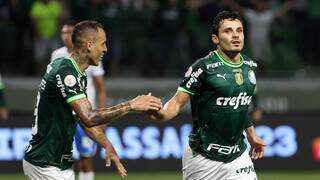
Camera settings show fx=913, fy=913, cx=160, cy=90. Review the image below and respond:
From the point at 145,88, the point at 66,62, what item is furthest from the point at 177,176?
the point at 66,62

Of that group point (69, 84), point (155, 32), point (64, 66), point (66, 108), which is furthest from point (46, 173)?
point (155, 32)

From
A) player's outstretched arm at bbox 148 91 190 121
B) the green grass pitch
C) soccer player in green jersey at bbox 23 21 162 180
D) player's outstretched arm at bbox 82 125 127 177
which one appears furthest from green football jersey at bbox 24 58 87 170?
the green grass pitch

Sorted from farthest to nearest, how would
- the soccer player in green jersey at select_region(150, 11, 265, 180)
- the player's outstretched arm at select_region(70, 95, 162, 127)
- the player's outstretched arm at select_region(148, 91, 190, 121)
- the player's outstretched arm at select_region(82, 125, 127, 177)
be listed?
the soccer player in green jersey at select_region(150, 11, 265, 180), the player's outstretched arm at select_region(148, 91, 190, 121), the player's outstretched arm at select_region(82, 125, 127, 177), the player's outstretched arm at select_region(70, 95, 162, 127)

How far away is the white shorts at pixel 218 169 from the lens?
9.17 m

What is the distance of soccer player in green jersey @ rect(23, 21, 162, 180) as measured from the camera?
831cm

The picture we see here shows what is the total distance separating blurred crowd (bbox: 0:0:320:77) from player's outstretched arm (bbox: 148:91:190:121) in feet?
35.0

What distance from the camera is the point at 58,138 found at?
850 centimetres

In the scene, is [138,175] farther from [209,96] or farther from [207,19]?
[209,96]

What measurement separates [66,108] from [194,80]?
1411 mm

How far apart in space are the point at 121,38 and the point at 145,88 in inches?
49.2

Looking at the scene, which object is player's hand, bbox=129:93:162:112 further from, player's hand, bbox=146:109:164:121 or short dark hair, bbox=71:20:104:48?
short dark hair, bbox=71:20:104:48

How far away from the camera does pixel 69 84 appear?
8305 millimetres

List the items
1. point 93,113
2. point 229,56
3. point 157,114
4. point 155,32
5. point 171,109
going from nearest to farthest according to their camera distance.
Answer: point 93,113
point 157,114
point 171,109
point 229,56
point 155,32

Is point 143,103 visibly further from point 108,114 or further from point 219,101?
point 219,101
